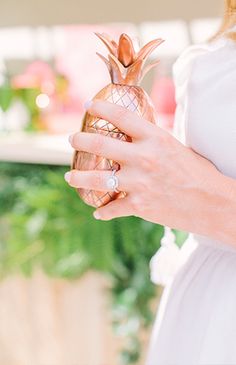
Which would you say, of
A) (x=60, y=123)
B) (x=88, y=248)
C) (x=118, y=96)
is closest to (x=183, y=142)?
(x=118, y=96)

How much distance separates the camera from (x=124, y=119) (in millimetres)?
826

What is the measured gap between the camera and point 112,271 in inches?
82.0

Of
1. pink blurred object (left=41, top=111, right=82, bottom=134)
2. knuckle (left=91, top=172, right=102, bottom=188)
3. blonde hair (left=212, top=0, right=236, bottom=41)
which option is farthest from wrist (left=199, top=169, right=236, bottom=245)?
pink blurred object (left=41, top=111, right=82, bottom=134)

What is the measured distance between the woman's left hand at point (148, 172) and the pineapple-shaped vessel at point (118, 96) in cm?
1

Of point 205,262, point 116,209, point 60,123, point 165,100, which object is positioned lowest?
point 60,123

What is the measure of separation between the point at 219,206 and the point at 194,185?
0.04 meters

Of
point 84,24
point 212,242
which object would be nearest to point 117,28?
point 84,24

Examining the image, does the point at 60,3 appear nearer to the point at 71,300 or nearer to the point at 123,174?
the point at 71,300

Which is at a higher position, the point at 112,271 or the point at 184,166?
the point at 184,166

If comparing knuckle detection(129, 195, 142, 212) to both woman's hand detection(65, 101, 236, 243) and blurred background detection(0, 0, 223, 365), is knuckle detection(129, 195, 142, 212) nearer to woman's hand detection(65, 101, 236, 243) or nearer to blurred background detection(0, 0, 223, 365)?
woman's hand detection(65, 101, 236, 243)

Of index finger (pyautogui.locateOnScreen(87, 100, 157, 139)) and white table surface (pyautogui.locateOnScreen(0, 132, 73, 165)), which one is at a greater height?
index finger (pyautogui.locateOnScreen(87, 100, 157, 139))

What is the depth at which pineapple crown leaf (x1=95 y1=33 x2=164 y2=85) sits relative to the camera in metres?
0.85

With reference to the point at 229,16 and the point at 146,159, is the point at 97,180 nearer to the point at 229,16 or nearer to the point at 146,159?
the point at 146,159

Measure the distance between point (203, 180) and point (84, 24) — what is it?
2.22 m
